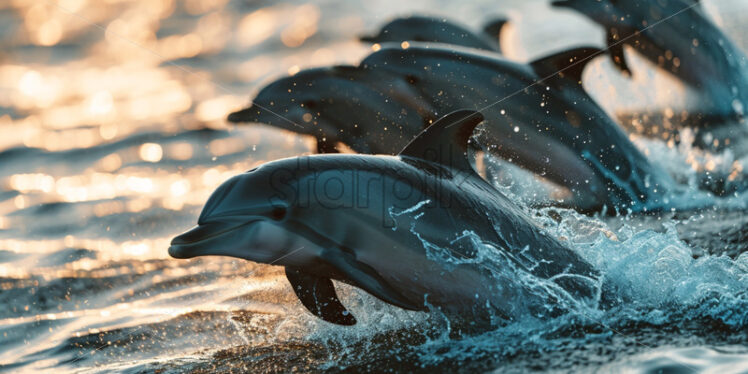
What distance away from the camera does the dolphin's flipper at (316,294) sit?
5.11 metres

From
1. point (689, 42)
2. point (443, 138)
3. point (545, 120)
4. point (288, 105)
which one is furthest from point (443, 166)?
point (689, 42)

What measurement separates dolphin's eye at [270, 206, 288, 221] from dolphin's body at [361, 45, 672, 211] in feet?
13.7

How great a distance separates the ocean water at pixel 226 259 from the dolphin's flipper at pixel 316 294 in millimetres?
233

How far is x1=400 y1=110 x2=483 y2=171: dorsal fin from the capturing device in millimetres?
5270

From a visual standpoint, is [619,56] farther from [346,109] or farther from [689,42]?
[346,109]

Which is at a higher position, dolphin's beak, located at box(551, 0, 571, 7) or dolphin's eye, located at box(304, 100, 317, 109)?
dolphin's beak, located at box(551, 0, 571, 7)

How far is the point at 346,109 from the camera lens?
29.7ft

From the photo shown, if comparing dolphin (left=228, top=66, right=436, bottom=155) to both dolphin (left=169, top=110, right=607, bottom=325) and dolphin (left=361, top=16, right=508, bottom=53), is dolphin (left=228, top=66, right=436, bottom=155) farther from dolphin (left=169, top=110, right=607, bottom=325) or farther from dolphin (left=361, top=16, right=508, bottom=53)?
dolphin (left=169, top=110, right=607, bottom=325)

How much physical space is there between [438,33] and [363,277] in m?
7.06

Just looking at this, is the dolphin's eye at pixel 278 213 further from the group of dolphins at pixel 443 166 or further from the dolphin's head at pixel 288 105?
the dolphin's head at pixel 288 105

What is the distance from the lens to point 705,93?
11344 millimetres

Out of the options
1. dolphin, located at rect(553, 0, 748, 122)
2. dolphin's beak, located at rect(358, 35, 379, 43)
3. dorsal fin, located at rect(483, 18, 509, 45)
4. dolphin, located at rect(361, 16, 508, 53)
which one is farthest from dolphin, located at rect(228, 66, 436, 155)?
dolphin, located at rect(553, 0, 748, 122)

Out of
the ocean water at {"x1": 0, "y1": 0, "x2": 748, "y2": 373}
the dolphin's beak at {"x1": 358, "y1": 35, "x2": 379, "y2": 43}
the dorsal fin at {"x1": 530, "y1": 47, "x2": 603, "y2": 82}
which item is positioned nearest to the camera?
the ocean water at {"x1": 0, "y1": 0, "x2": 748, "y2": 373}

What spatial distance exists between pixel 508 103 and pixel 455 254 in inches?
152
